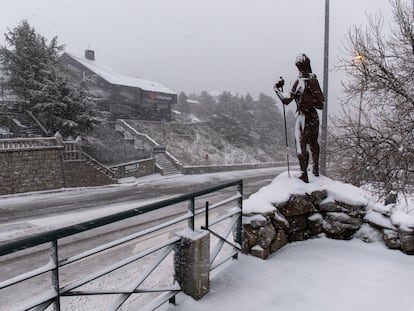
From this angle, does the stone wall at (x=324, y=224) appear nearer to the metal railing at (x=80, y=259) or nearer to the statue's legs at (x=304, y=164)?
the statue's legs at (x=304, y=164)

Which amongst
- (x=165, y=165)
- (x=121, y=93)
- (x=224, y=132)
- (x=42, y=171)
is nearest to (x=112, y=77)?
(x=121, y=93)

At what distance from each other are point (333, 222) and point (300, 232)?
0.61 meters

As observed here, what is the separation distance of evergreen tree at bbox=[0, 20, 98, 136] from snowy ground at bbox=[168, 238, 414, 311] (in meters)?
17.7

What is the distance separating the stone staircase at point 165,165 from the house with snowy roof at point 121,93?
8.84 metres

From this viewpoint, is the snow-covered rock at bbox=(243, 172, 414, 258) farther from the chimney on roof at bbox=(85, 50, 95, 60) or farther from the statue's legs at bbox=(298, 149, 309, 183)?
the chimney on roof at bbox=(85, 50, 95, 60)

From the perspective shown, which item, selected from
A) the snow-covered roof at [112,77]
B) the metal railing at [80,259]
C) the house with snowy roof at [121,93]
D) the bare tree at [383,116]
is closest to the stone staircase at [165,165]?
the house with snowy roof at [121,93]

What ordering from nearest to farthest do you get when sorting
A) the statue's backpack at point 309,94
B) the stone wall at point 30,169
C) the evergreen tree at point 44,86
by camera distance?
the statue's backpack at point 309,94, the stone wall at point 30,169, the evergreen tree at point 44,86

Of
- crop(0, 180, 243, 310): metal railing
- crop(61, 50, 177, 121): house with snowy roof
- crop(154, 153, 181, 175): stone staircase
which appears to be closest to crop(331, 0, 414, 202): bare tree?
crop(0, 180, 243, 310): metal railing

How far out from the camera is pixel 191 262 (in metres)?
A: 3.66

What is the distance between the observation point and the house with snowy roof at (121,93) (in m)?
35.2

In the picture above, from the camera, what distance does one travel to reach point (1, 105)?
884 inches

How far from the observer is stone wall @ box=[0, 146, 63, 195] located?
15836 mm

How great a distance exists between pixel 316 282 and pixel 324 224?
1753mm

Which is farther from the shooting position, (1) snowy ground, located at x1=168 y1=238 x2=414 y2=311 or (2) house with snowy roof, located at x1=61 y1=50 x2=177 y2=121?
(2) house with snowy roof, located at x1=61 y1=50 x2=177 y2=121
